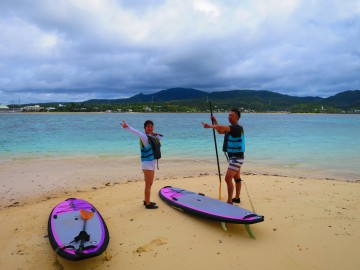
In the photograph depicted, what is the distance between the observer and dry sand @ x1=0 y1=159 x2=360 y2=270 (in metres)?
4.23

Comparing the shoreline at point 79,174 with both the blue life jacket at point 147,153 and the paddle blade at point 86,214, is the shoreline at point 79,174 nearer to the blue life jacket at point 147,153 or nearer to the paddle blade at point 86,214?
the paddle blade at point 86,214

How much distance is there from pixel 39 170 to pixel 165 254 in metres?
9.37

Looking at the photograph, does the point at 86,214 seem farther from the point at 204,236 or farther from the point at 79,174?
the point at 79,174

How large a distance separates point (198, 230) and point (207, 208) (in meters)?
0.61

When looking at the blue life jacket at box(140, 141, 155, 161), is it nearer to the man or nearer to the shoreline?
the man

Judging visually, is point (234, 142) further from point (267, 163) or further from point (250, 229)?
point (267, 163)

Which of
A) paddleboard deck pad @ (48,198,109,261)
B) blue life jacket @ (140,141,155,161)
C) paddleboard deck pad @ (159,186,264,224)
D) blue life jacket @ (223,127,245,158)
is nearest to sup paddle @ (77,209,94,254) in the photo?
paddleboard deck pad @ (48,198,109,261)

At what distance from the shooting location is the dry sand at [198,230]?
423cm

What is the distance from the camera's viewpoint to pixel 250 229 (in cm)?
514

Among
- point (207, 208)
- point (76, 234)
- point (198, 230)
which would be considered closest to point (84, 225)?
point (76, 234)

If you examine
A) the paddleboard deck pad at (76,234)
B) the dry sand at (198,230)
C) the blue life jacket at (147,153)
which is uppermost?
the blue life jacket at (147,153)

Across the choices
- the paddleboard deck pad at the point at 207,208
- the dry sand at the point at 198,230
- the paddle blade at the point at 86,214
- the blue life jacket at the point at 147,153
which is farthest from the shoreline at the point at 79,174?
the blue life jacket at the point at 147,153

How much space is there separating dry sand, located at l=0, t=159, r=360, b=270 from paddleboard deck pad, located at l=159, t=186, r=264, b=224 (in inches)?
7.8

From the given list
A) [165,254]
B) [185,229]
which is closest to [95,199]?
[185,229]
